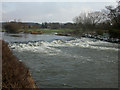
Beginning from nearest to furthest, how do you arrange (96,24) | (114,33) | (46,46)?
(46,46), (114,33), (96,24)

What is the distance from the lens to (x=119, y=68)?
11812 mm

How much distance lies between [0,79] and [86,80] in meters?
5.47

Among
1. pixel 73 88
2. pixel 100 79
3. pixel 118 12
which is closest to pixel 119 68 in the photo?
pixel 100 79

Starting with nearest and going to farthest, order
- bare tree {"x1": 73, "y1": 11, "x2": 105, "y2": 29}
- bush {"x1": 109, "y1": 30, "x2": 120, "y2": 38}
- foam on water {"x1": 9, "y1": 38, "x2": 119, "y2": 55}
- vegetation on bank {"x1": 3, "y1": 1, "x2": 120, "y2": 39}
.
Result: foam on water {"x1": 9, "y1": 38, "x2": 119, "y2": 55} → bush {"x1": 109, "y1": 30, "x2": 120, "y2": 38} → vegetation on bank {"x1": 3, "y1": 1, "x2": 120, "y2": 39} → bare tree {"x1": 73, "y1": 11, "x2": 105, "y2": 29}

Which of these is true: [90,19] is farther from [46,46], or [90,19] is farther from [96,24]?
[46,46]

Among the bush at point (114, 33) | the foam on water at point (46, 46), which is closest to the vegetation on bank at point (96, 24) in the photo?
the bush at point (114, 33)

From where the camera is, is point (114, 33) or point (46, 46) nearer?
point (46, 46)

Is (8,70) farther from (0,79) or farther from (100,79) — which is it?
(100,79)

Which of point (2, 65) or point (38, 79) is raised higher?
point (2, 65)

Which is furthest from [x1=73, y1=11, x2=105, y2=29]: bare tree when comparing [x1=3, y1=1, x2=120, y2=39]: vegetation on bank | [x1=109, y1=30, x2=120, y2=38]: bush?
[x1=109, y1=30, x2=120, y2=38]: bush

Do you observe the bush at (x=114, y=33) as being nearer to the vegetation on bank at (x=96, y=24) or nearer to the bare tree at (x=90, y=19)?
the vegetation on bank at (x=96, y=24)

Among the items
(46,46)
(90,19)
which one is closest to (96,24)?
(90,19)

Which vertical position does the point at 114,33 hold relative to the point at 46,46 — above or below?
above

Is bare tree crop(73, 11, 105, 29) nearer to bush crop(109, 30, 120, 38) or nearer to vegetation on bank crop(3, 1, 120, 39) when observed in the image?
vegetation on bank crop(3, 1, 120, 39)
